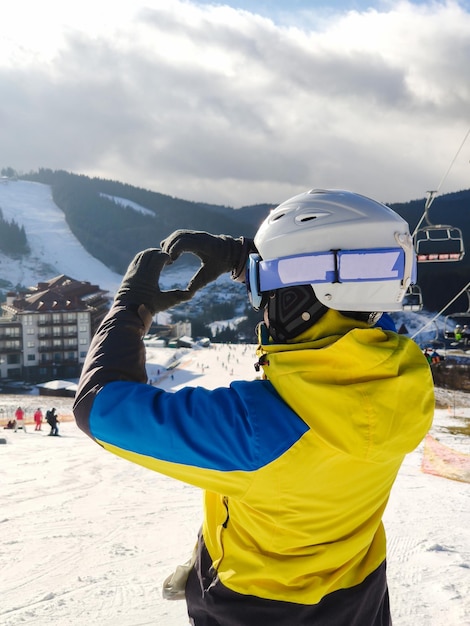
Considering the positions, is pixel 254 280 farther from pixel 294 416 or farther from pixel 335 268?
pixel 294 416

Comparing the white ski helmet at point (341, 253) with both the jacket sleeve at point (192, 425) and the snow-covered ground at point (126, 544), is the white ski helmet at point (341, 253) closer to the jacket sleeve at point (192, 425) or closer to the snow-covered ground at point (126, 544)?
the jacket sleeve at point (192, 425)

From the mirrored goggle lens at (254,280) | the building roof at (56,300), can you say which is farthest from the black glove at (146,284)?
the building roof at (56,300)

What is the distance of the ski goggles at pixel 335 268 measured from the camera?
1359 millimetres

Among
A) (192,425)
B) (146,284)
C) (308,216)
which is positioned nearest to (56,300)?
(146,284)

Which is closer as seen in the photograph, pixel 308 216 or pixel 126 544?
pixel 308 216

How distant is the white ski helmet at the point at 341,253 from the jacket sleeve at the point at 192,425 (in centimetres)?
31

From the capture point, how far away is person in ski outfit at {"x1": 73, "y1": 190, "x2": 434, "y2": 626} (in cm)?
117

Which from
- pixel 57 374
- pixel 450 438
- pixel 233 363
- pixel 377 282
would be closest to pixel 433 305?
pixel 233 363

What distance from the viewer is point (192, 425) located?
1.17 m

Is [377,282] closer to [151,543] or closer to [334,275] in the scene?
[334,275]

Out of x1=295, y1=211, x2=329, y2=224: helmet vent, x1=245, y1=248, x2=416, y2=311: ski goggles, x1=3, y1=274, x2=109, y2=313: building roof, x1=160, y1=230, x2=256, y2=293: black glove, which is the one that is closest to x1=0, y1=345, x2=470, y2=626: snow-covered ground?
x1=160, y1=230, x2=256, y2=293: black glove

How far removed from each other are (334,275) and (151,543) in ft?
14.6

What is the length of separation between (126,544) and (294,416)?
4464 millimetres

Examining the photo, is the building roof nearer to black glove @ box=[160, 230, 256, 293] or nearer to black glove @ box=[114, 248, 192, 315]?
black glove @ box=[160, 230, 256, 293]
